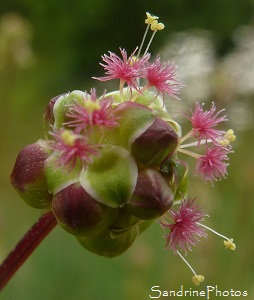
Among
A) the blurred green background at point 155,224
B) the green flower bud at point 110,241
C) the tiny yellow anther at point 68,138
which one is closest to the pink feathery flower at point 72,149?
the tiny yellow anther at point 68,138

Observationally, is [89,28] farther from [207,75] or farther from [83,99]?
[83,99]

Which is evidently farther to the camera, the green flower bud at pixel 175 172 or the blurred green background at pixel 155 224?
the blurred green background at pixel 155 224

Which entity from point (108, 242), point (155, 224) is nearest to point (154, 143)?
point (108, 242)

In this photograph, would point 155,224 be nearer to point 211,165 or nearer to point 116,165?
point 211,165

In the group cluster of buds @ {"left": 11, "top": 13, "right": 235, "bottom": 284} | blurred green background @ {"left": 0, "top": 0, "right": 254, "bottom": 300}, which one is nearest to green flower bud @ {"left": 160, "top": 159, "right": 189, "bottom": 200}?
cluster of buds @ {"left": 11, "top": 13, "right": 235, "bottom": 284}

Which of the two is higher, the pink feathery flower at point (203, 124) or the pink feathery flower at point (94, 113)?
the pink feathery flower at point (94, 113)

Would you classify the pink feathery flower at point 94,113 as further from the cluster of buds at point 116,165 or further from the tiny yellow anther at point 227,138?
the tiny yellow anther at point 227,138

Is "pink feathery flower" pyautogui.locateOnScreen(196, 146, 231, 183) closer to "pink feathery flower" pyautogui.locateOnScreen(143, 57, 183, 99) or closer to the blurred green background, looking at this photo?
"pink feathery flower" pyautogui.locateOnScreen(143, 57, 183, 99)

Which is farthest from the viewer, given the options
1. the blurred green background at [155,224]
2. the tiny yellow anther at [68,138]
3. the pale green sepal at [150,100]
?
the blurred green background at [155,224]
